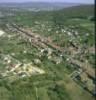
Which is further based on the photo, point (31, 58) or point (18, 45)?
point (18, 45)

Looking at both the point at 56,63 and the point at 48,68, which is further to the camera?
the point at 56,63

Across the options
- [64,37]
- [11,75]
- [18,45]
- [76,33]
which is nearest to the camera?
[11,75]

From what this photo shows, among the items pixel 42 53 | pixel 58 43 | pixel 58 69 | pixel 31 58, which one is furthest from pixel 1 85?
pixel 58 43

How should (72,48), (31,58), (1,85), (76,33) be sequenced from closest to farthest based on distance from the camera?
(1,85) → (31,58) → (72,48) → (76,33)

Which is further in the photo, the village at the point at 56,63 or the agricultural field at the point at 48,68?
the village at the point at 56,63

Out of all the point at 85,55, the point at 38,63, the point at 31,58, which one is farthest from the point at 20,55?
the point at 85,55

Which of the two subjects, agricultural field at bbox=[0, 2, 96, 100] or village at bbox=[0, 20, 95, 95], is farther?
village at bbox=[0, 20, 95, 95]

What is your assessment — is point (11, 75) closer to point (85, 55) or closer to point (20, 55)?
point (20, 55)

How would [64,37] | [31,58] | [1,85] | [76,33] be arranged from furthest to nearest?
[76,33]
[64,37]
[31,58]
[1,85]

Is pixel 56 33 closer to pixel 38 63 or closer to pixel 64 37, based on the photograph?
pixel 64 37
